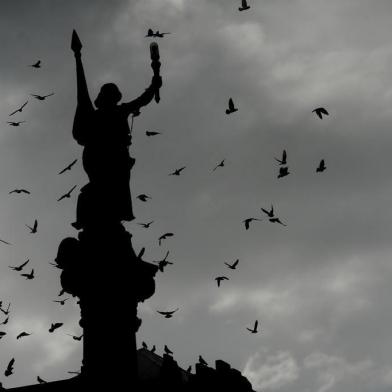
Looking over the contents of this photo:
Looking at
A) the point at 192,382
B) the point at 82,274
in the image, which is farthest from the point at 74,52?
the point at 192,382

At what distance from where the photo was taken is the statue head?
14095 millimetres

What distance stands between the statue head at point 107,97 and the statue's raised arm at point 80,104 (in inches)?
6.8

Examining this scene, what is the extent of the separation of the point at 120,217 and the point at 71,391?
305 cm

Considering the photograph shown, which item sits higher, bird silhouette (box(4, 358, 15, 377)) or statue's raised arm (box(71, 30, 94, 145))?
statue's raised arm (box(71, 30, 94, 145))

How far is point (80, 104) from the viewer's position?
14.0 metres

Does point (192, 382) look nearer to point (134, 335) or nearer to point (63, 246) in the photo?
point (134, 335)

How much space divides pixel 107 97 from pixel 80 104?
0.52 m

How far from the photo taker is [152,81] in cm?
1427

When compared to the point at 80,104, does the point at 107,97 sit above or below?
above

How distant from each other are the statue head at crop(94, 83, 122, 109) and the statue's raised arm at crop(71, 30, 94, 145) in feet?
0.57

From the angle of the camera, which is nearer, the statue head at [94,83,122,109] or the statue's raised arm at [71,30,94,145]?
the statue's raised arm at [71,30,94,145]

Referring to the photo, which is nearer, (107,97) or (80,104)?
(80,104)

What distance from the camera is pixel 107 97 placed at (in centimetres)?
1411

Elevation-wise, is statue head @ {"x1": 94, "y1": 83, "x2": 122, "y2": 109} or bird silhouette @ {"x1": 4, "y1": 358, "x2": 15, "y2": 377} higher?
statue head @ {"x1": 94, "y1": 83, "x2": 122, "y2": 109}
